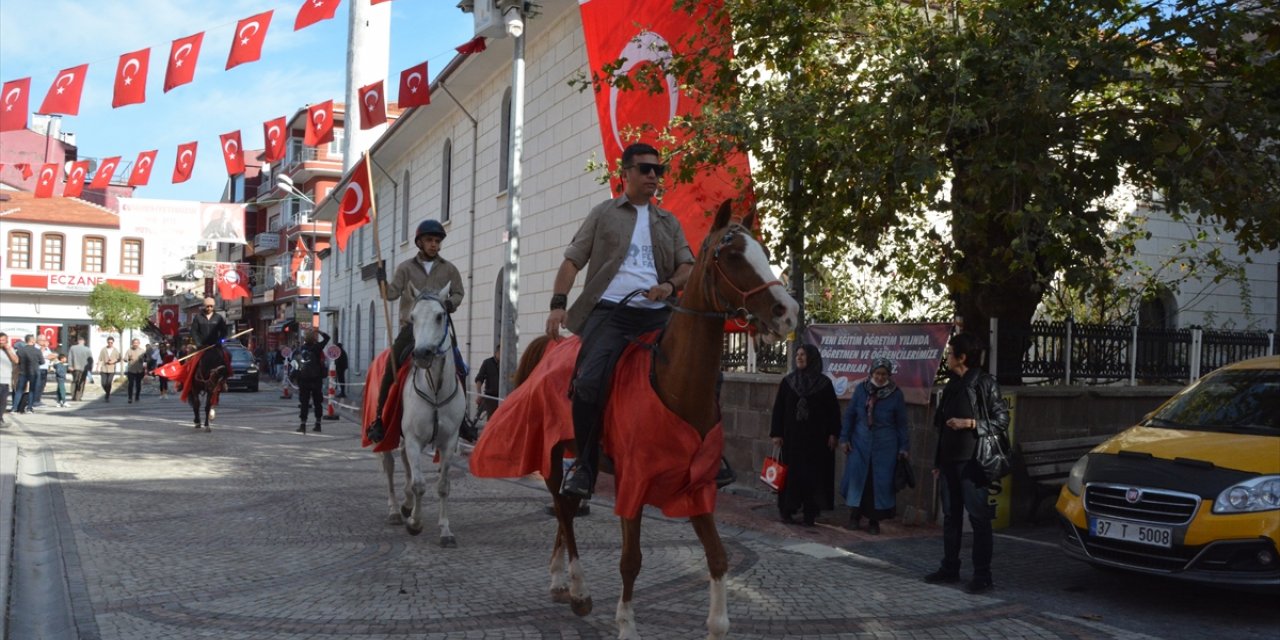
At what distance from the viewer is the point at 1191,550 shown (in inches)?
263

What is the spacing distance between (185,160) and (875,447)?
21008mm

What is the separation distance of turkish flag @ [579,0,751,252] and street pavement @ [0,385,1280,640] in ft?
11.8

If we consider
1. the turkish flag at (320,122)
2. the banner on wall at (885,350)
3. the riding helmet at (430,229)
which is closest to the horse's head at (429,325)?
the riding helmet at (430,229)

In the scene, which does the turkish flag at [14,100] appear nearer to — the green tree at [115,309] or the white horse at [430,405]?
the white horse at [430,405]

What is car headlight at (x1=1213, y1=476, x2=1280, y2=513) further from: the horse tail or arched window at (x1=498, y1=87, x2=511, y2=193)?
arched window at (x1=498, y1=87, x2=511, y2=193)

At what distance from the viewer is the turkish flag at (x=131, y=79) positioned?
18984mm

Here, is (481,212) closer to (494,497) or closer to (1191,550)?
(494,497)

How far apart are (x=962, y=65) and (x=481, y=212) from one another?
16993 mm

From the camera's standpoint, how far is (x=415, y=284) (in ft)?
31.0

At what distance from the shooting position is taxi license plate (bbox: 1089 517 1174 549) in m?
6.80

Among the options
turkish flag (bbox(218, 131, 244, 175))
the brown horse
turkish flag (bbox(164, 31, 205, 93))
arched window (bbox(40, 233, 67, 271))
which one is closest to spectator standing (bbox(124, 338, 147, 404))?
turkish flag (bbox(218, 131, 244, 175))

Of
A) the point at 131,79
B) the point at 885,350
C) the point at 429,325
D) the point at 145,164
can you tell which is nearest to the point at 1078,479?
the point at 885,350

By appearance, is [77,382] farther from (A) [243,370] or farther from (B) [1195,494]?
(B) [1195,494]

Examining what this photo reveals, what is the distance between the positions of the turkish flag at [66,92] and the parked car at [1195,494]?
18402 mm
